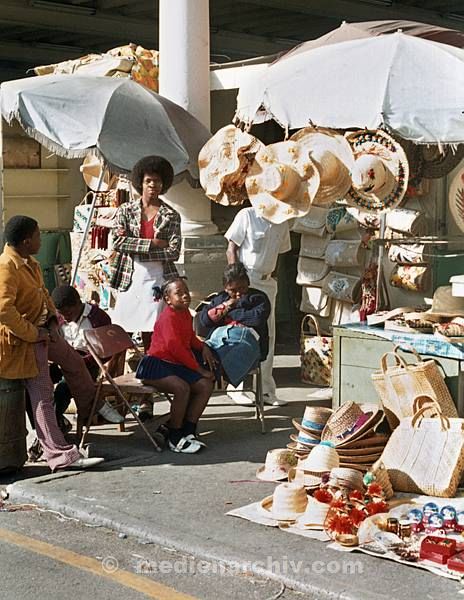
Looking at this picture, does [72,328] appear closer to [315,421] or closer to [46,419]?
[46,419]

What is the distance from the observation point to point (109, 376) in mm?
7891

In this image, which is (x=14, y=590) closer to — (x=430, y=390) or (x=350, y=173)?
(x=430, y=390)

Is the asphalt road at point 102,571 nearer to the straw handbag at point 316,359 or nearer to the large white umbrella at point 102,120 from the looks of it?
the large white umbrella at point 102,120

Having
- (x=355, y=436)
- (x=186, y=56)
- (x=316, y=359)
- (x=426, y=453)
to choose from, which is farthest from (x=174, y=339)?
(x=186, y=56)

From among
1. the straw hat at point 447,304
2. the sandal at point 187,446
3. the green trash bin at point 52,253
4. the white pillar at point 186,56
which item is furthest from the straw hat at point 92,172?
the straw hat at point 447,304

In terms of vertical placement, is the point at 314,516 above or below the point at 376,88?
below

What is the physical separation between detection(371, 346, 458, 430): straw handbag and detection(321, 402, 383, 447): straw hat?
11cm

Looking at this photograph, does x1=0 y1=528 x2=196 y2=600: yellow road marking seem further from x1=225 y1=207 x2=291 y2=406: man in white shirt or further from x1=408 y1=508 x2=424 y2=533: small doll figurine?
x1=225 y1=207 x2=291 y2=406: man in white shirt

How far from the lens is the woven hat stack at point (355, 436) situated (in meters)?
6.98

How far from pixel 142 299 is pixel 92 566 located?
11.6 feet

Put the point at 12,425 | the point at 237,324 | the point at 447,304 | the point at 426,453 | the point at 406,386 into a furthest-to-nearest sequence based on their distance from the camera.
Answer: the point at 237,324, the point at 447,304, the point at 12,425, the point at 406,386, the point at 426,453

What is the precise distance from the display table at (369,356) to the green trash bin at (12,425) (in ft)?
6.86

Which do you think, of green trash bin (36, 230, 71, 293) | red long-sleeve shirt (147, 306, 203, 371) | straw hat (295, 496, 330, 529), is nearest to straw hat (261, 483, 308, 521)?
straw hat (295, 496, 330, 529)

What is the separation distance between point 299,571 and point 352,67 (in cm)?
351
